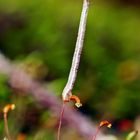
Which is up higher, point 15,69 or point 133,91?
point 15,69

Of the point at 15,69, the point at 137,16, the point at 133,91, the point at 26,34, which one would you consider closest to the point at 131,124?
the point at 133,91

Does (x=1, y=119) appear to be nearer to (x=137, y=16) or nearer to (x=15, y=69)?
(x=15, y=69)

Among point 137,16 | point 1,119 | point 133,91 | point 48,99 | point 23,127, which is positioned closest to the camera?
point 1,119

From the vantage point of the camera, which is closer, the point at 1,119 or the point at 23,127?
the point at 1,119

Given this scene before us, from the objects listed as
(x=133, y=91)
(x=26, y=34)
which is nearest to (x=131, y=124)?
(x=133, y=91)

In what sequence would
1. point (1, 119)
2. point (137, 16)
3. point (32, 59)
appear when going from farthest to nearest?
1. point (137, 16)
2. point (32, 59)
3. point (1, 119)

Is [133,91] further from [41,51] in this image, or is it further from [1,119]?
[1,119]
